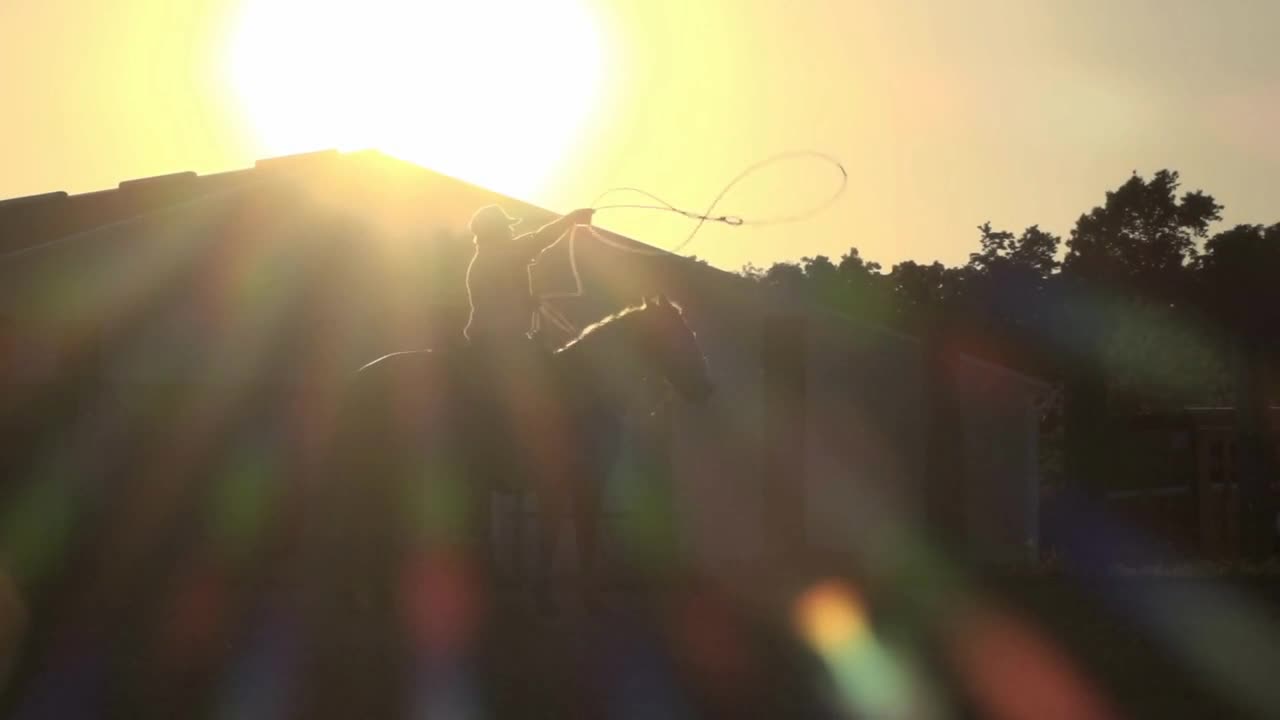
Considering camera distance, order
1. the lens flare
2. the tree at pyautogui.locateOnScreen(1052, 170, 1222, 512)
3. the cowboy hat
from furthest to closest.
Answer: the tree at pyautogui.locateOnScreen(1052, 170, 1222, 512) < the cowboy hat < the lens flare

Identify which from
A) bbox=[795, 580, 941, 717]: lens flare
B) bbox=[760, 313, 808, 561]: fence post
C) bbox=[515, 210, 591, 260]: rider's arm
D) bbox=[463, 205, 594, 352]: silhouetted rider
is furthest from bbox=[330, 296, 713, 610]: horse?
bbox=[760, 313, 808, 561]: fence post

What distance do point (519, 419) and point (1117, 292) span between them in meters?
49.3

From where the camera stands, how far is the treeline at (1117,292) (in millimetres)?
40938

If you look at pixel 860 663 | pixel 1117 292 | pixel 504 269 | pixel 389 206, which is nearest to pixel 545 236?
pixel 504 269

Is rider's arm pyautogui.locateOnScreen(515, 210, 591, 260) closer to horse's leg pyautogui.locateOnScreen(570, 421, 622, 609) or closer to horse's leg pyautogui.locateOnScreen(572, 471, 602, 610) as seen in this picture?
horse's leg pyautogui.locateOnScreen(570, 421, 622, 609)

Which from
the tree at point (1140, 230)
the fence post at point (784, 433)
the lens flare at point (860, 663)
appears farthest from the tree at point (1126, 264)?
the lens flare at point (860, 663)

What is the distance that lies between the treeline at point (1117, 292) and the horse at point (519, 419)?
51.1ft

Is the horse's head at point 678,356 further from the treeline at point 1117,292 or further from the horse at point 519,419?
the treeline at point 1117,292

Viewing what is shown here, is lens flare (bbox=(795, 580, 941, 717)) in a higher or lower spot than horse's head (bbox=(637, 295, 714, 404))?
lower

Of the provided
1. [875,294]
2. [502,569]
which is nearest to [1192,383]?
[875,294]

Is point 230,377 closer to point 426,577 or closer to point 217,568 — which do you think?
point 217,568

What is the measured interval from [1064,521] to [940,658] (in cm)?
1398

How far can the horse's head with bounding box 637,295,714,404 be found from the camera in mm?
7914

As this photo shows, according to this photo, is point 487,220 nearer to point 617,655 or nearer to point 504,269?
point 504,269
